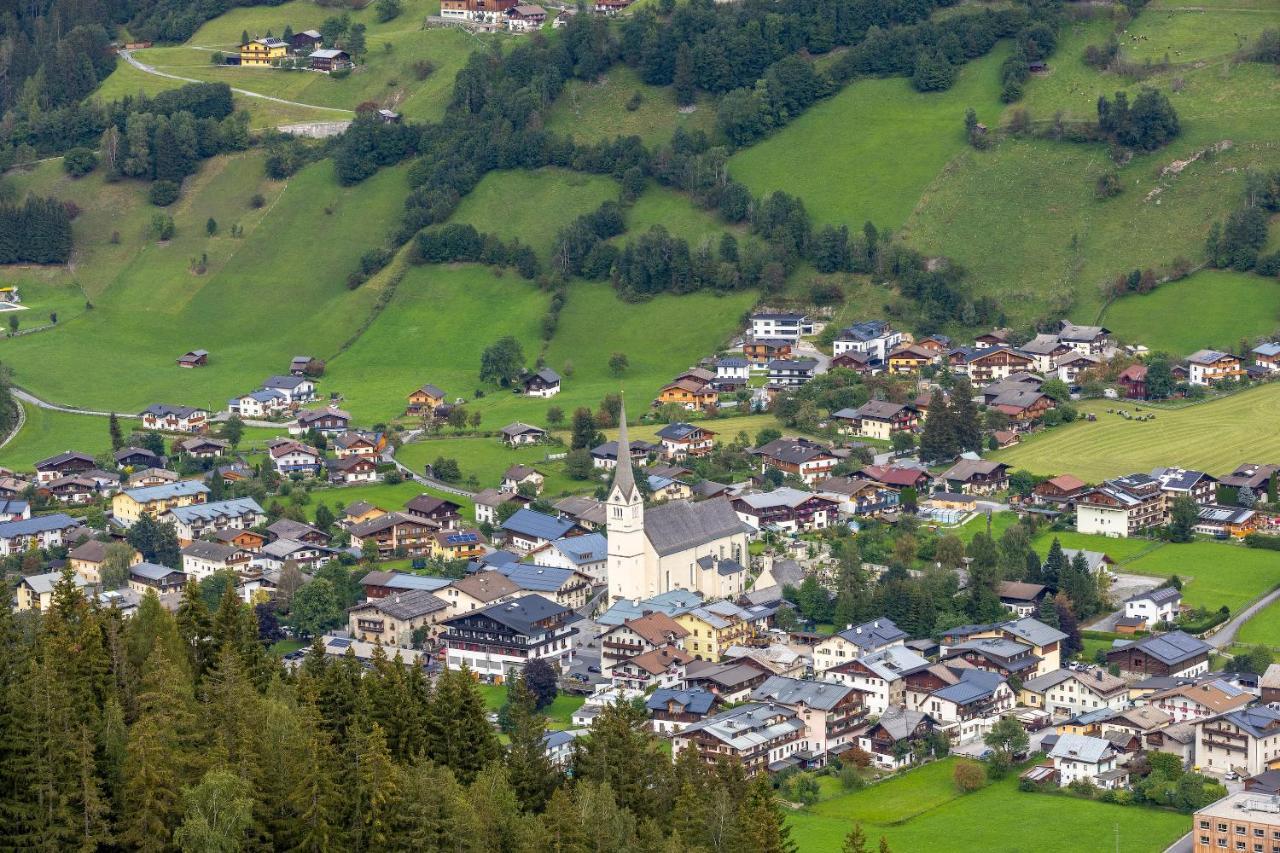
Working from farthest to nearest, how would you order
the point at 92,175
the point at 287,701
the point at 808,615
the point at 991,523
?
1. the point at 92,175
2. the point at 991,523
3. the point at 808,615
4. the point at 287,701

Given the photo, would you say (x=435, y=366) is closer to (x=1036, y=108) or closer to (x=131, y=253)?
(x=131, y=253)

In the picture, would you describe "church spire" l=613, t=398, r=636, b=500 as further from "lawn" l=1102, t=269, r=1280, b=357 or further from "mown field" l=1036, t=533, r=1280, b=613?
"lawn" l=1102, t=269, r=1280, b=357

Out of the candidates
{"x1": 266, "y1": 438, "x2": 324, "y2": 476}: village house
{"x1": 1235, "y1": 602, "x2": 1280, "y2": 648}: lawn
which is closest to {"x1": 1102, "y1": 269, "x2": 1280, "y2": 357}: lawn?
{"x1": 1235, "y1": 602, "x2": 1280, "y2": 648}: lawn

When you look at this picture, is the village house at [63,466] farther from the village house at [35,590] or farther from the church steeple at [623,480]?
the church steeple at [623,480]

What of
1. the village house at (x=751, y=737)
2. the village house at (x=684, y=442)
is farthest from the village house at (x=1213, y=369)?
the village house at (x=751, y=737)

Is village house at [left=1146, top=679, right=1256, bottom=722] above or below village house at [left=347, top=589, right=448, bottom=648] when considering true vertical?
above

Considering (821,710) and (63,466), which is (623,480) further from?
(63,466)

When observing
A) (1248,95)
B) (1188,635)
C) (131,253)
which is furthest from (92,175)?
(1188,635)
